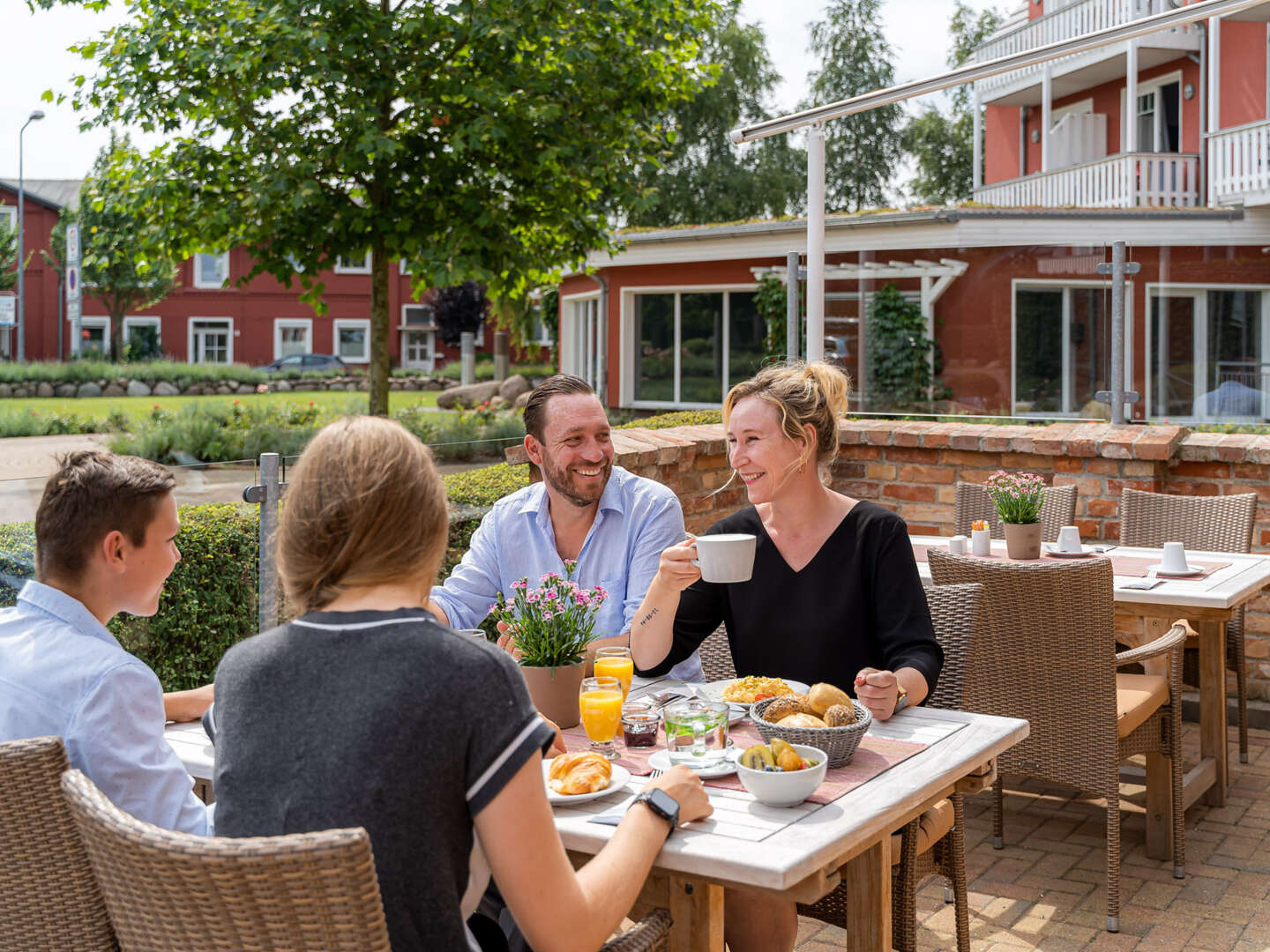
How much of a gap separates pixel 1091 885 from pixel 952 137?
95.4ft

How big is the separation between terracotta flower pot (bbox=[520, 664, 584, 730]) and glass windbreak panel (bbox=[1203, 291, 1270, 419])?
855cm

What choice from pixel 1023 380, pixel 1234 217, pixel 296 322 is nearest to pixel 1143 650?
pixel 1023 380

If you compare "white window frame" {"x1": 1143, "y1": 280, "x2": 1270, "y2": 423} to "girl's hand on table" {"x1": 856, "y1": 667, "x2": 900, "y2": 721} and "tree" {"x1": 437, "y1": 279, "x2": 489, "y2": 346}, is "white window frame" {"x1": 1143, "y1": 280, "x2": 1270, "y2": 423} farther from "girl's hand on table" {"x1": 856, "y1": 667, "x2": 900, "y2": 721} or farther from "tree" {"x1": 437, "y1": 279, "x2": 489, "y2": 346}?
"tree" {"x1": 437, "y1": 279, "x2": 489, "y2": 346}

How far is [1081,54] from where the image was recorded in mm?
18344

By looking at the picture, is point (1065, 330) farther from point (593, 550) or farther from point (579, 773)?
point (579, 773)

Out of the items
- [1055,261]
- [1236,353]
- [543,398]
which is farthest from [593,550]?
[1236,353]

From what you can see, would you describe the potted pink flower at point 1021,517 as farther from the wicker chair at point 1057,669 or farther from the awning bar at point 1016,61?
the awning bar at point 1016,61

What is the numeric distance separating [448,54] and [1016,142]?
16842 mm

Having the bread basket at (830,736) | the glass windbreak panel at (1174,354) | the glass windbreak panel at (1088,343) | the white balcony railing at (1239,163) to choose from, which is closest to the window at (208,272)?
the white balcony railing at (1239,163)

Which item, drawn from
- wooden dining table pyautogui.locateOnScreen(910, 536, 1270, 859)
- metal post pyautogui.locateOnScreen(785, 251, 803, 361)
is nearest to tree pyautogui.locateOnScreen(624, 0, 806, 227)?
metal post pyautogui.locateOnScreen(785, 251, 803, 361)

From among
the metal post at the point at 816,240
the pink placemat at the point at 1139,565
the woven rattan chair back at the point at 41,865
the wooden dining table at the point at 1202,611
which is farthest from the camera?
the metal post at the point at 816,240

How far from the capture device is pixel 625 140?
36.6 ft

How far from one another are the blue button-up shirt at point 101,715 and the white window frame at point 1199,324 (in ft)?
25.7

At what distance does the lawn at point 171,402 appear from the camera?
75.7ft
